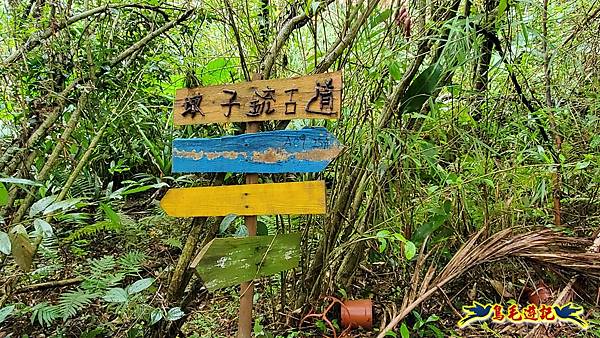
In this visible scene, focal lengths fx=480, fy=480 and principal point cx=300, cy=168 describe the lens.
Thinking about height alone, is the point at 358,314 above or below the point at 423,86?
below

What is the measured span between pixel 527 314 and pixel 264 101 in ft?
3.46

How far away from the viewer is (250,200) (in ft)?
4.76

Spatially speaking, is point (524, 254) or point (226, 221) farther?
point (226, 221)

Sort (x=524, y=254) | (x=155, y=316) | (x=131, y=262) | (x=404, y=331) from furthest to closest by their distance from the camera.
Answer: (x=131, y=262), (x=404, y=331), (x=155, y=316), (x=524, y=254)

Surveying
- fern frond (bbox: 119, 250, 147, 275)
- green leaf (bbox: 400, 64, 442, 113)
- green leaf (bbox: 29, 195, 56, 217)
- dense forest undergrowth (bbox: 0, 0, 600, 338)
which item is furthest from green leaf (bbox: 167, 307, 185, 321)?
green leaf (bbox: 400, 64, 442, 113)

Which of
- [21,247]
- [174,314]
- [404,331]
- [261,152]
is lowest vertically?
[404,331]

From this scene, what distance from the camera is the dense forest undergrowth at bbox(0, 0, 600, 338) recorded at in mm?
1524

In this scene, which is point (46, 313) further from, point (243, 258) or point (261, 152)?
point (261, 152)

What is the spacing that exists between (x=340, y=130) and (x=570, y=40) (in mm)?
1161

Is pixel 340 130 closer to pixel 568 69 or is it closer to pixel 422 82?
pixel 422 82

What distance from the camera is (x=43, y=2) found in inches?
68.1

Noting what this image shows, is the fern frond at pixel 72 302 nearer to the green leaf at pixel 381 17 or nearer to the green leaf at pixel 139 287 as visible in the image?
the green leaf at pixel 139 287

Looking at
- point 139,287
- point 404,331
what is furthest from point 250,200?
point 404,331

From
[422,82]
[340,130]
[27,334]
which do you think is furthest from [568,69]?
[27,334]
